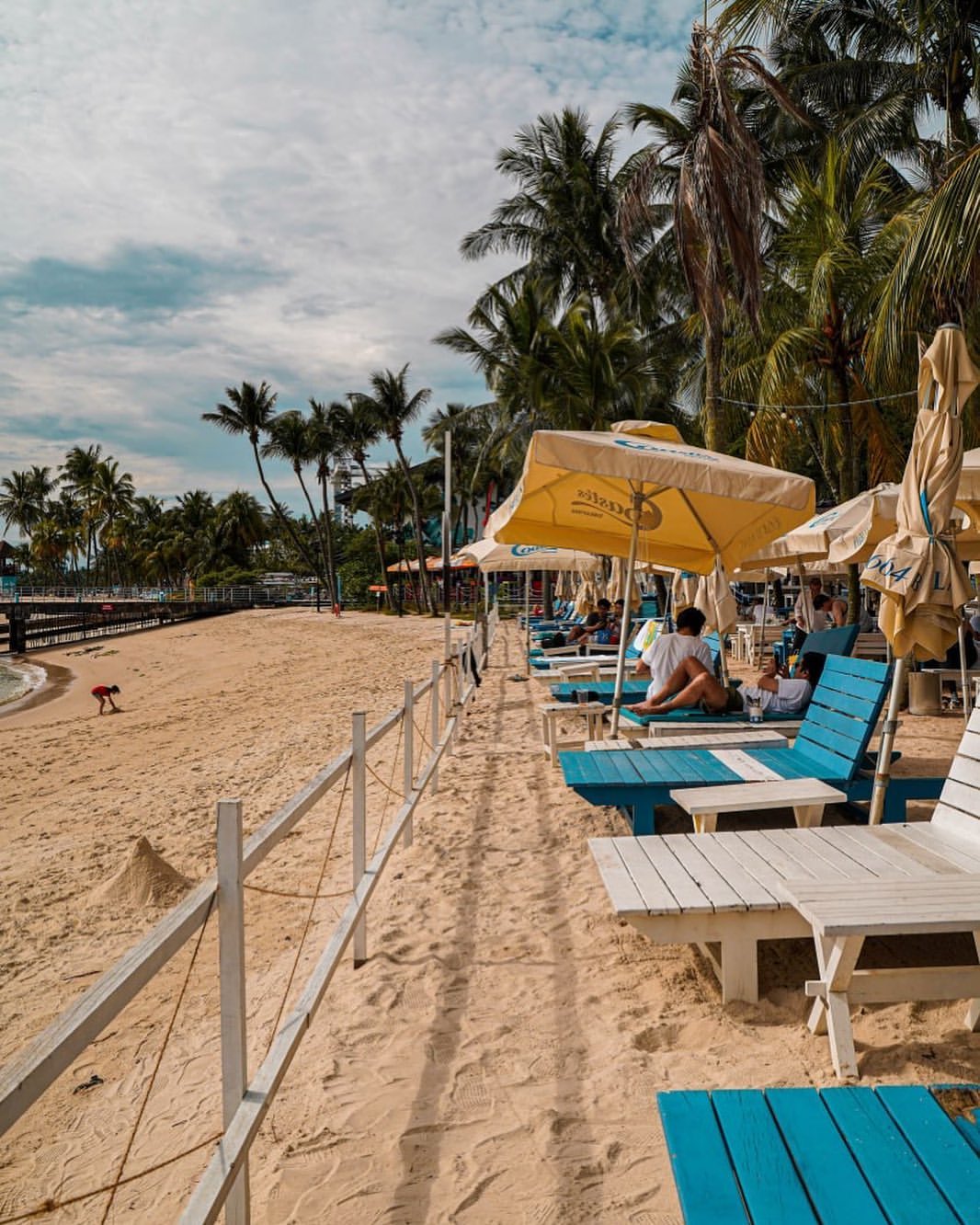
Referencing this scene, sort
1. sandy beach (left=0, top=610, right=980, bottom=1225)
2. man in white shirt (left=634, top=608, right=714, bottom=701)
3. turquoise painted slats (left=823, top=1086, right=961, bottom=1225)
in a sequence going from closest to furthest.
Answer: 1. turquoise painted slats (left=823, top=1086, right=961, bottom=1225)
2. sandy beach (left=0, top=610, right=980, bottom=1225)
3. man in white shirt (left=634, top=608, right=714, bottom=701)

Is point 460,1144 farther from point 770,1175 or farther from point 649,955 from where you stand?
point 649,955

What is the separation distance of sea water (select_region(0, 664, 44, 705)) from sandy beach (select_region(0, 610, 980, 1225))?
1772cm

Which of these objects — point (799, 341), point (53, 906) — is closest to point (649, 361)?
point (799, 341)

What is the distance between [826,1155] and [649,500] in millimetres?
5683

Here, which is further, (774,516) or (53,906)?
(774,516)

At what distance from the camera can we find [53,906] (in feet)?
16.4

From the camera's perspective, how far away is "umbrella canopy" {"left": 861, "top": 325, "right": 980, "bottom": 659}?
13.2 ft

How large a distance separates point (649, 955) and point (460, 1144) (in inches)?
54.7

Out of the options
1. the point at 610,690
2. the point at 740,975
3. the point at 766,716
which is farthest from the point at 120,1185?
the point at 610,690

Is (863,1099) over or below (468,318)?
below

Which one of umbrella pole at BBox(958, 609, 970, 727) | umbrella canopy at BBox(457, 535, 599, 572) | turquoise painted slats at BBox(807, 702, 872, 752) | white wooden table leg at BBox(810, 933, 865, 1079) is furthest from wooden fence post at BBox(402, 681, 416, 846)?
umbrella canopy at BBox(457, 535, 599, 572)

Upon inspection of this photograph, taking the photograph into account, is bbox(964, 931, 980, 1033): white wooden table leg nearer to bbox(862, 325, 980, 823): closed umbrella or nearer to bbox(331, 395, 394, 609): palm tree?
bbox(862, 325, 980, 823): closed umbrella

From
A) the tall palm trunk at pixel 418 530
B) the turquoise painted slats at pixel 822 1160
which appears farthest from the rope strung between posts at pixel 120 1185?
the tall palm trunk at pixel 418 530

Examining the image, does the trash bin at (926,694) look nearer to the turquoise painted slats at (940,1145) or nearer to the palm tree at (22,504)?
the turquoise painted slats at (940,1145)
